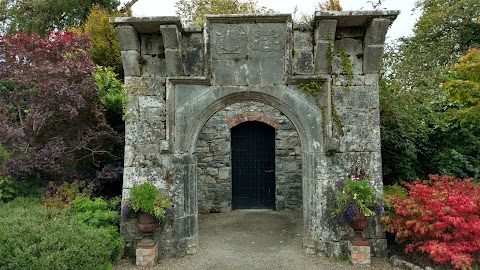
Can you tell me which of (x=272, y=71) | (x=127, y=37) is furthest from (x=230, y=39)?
(x=127, y=37)

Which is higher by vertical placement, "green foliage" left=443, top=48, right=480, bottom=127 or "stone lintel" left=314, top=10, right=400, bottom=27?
"stone lintel" left=314, top=10, right=400, bottom=27

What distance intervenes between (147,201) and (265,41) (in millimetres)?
2827

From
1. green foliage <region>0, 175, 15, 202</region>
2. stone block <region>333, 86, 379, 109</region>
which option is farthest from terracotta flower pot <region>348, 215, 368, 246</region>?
green foliage <region>0, 175, 15, 202</region>

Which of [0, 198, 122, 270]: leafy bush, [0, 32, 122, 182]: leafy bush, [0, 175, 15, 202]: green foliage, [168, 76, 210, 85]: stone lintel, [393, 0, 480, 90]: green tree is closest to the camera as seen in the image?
[0, 198, 122, 270]: leafy bush

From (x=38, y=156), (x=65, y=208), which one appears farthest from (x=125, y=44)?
(x=65, y=208)

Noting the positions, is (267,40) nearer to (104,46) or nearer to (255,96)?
(255,96)

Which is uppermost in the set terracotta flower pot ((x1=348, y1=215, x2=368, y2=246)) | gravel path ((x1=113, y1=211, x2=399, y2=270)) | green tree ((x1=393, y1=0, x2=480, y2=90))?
green tree ((x1=393, y1=0, x2=480, y2=90))

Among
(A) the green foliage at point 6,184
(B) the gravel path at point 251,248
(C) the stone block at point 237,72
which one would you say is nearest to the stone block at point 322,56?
(C) the stone block at point 237,72

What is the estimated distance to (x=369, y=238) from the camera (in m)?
4.63

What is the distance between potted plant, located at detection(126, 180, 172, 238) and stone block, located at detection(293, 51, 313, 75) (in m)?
2.69

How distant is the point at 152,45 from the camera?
15.6ft

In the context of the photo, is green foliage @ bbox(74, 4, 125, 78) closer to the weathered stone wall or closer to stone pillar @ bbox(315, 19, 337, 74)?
the weathered stone wall

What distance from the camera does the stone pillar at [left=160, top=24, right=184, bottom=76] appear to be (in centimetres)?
439

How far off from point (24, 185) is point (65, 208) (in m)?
1.23
